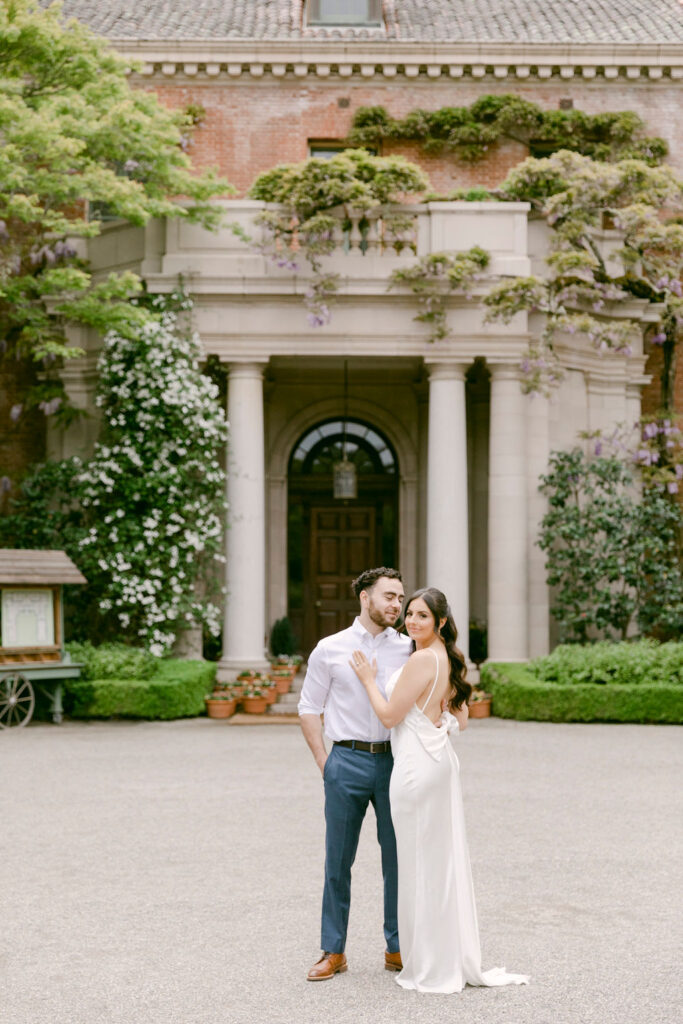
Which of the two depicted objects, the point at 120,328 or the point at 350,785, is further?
the point at 120,328

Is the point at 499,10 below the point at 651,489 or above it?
above

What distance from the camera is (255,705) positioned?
58.9 ft

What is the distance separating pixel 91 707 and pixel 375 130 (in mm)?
12473

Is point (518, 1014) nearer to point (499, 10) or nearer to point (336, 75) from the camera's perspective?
point (336, 75)

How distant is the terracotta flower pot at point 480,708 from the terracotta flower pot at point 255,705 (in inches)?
119

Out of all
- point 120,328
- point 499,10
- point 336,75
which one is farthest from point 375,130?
point 120,328

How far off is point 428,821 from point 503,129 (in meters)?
20.1

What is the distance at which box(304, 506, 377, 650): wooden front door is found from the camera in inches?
909

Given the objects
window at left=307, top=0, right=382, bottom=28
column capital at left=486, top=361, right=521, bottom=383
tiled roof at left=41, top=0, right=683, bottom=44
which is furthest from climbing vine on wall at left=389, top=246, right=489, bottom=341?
window at left=307, top=0, right=382, bottom=28

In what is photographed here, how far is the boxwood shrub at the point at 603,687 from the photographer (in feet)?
54.9

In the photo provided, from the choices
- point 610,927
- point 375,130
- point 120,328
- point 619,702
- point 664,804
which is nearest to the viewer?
point 610,927

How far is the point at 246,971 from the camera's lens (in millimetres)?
5910

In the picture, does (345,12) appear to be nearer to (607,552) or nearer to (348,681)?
(607,552)

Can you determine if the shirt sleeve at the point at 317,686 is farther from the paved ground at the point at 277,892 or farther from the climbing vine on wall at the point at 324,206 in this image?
the climbing vine on wall at the point at 324,206
